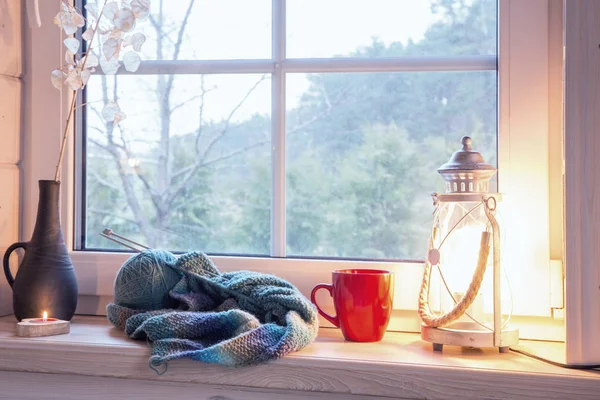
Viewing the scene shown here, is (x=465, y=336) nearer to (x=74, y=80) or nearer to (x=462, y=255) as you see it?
(x=462, y=255)

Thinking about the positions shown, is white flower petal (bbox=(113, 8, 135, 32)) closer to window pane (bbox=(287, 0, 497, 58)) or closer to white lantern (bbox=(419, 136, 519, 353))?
window pane (bbox=(287, 0, 497, 58))

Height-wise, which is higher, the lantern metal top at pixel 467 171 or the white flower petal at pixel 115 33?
the white flower petal at pixel 115 33

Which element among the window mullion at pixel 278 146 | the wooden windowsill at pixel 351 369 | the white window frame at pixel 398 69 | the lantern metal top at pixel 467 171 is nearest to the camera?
the wooden windowsill at pixel 351 369

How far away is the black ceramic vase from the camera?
1.09 m

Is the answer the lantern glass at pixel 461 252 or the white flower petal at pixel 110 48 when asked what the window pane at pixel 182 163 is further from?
the lantern glass at pixel 461 252

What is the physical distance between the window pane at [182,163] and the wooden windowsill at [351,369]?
288 mm

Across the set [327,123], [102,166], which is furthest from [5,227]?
[327,123]

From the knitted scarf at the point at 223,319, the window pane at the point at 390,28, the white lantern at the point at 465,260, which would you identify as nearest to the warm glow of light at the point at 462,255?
the white lantern at the point at 465,260

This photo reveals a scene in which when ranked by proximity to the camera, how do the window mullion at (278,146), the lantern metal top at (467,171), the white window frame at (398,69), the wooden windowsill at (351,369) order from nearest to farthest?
the wooden windowsill at (351,369), the lantern metal top at (467,171), the white window frame at (398,69), the window mullion at (278,146)

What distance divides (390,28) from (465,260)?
0.44 m

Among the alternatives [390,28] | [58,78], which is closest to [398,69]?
[390,28]

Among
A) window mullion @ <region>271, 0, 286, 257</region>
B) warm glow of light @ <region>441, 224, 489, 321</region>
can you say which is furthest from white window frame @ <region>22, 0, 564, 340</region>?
warm glow of light @ <region>441, 224, 489, 321</region>

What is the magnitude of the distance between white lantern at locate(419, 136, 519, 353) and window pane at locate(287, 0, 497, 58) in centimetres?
28

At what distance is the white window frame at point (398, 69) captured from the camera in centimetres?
107
